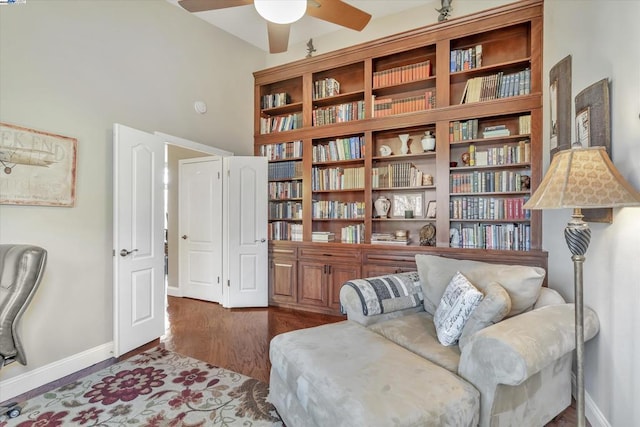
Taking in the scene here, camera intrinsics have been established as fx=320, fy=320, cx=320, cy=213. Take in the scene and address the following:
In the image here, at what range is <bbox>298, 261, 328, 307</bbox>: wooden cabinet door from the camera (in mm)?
3795

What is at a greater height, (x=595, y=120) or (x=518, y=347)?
(x=595, y=120)

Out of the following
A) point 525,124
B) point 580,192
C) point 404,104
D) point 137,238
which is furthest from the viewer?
point 404,104

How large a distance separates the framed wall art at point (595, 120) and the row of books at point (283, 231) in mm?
2984

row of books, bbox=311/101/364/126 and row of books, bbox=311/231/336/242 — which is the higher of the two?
row of books, bbox=311/101/364/126

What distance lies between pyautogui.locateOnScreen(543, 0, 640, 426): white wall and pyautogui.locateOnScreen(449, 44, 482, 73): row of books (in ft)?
3.95

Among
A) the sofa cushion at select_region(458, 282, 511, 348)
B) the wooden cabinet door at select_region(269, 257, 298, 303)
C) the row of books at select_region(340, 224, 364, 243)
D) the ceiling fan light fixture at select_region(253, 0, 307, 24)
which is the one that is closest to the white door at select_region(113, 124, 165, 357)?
the wooden cabinet door at select_region(269, 257, 298, 303)

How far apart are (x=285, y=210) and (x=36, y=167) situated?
256 centimetres

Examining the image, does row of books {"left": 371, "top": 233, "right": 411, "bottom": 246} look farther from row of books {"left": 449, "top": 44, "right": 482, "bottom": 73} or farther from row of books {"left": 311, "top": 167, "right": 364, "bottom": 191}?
row of books {"left": 449, "top": 44, "right": 482, "bottom": 73}

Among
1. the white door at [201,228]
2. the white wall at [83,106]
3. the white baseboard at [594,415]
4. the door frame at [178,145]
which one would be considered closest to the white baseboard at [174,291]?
the white door at [201,228]

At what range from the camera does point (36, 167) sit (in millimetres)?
2279

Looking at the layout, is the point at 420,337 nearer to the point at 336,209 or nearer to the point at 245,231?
the point at 336,209

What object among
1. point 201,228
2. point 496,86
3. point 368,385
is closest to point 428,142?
point 496,86

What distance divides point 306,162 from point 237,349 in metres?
2.28

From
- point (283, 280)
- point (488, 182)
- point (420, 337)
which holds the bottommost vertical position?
point (283, 280)
